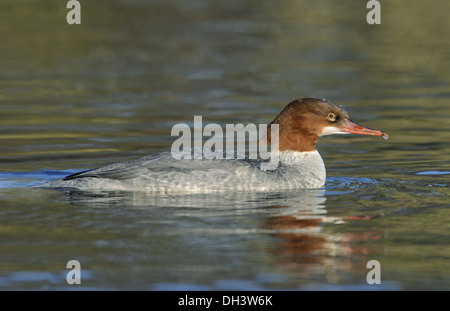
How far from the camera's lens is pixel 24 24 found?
2398 cm

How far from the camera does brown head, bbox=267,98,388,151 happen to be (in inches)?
430

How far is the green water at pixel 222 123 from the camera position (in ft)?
25.4

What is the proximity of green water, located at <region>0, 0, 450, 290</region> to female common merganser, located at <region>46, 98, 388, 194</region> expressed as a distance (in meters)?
0.23

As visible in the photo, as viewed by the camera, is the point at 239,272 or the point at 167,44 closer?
the point at 239,272

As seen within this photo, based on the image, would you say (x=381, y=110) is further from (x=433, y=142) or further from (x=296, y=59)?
(x=296, y=59)

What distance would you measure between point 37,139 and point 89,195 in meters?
3.53

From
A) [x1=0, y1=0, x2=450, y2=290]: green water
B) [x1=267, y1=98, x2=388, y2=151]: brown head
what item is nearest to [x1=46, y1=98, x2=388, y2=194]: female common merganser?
[x1=267, y1=98, x2=388, y2=151]: brown head

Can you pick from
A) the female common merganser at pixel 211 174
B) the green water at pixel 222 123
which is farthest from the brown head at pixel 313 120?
the green water at pixel 222 123

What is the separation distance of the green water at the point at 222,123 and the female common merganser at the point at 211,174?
23 cm

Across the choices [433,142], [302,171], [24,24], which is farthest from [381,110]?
[24,24]

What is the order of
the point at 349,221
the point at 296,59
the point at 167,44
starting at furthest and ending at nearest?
the point at 167,44 → the point at 296,59 → the point at 349,221

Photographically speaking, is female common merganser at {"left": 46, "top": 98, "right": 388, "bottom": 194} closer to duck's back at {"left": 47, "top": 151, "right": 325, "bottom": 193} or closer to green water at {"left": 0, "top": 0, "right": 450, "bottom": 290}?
duck's back at {"left": 47, "top": 151, "right": 325, "bottom": 193}

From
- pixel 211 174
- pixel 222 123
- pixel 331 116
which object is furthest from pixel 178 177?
pixel 222 123

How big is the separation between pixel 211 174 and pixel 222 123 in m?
4.25
